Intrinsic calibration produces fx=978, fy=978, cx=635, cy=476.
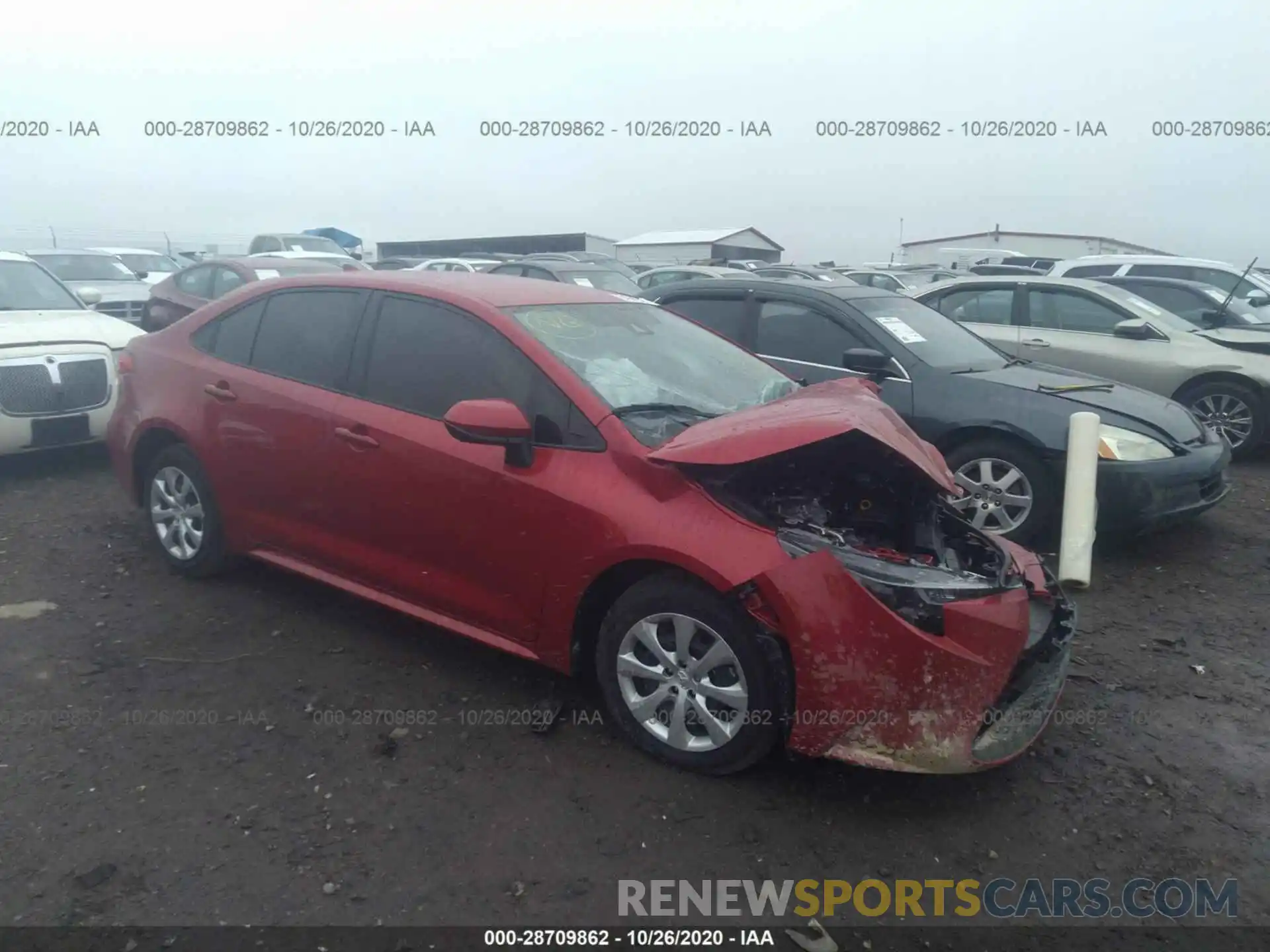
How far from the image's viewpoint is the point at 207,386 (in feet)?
15.2

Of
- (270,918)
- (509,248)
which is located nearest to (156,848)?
(270,918)

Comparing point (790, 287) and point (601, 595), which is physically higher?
point (790, 287)

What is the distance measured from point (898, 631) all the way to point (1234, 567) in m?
3.65

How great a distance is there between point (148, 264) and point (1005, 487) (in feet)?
62.8

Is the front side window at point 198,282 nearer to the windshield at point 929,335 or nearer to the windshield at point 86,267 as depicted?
the windshield at point 86,267

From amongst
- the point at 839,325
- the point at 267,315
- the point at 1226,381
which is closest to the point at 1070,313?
the point at 1226,381

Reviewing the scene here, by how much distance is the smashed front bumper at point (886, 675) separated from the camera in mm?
2941

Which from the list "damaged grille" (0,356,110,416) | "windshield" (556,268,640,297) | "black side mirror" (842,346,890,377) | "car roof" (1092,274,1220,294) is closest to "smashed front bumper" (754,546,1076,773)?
"black side mirror" (842,346,890,377)

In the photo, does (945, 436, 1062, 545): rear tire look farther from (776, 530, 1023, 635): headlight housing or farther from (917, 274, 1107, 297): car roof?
(917, 274, 1107, 297): car roof

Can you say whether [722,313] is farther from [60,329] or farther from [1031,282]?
Answer: [60,329]

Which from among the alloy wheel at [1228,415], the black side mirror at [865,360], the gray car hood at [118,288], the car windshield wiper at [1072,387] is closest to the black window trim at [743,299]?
the black side mirror at [865,360]

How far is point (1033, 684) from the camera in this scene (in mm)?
3268

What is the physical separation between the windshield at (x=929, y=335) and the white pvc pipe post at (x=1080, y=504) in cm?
176

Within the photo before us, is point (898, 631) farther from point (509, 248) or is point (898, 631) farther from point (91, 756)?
point (509, 248)
